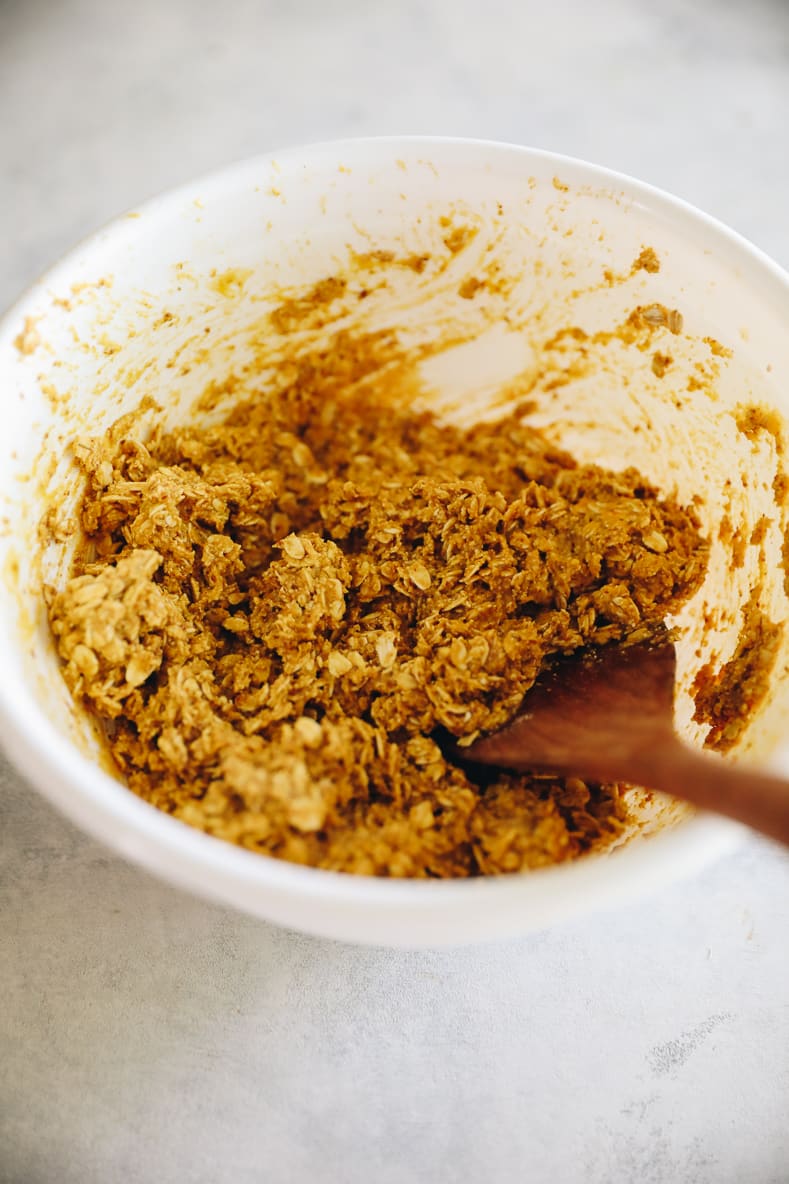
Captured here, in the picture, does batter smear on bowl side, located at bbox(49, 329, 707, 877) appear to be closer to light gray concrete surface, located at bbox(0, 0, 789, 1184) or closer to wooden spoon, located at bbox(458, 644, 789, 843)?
wooden spoon, located at bbox(458, 644, 789, 843)

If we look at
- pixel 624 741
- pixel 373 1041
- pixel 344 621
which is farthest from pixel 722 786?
pixel 373 1041

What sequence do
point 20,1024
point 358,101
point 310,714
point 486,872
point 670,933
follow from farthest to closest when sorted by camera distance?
point 358,101, point 670,933, point 20,1024, point 310,714, point 486,872

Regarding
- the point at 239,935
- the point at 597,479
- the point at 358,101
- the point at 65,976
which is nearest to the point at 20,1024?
the point at 65,976

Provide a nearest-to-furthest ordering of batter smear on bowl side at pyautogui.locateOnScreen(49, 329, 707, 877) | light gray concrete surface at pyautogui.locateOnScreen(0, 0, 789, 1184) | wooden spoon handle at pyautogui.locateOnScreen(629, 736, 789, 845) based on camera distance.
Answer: wooden spoon handle at pyautogui.locateOnScreen(629, 736, 789, 845) → batter smear on bowl side at pyautogui.locateOnScreen(49, 329, 707, 877) → light gray concrete surface at pyautogui.locateOnScreen(0, 0, 789, 1184)

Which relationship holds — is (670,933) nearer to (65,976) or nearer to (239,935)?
(239,935)

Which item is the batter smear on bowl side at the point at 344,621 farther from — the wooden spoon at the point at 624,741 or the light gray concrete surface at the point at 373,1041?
the light gray concrete surface at the point at 373,1041

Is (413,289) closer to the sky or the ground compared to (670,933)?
closer to the sky

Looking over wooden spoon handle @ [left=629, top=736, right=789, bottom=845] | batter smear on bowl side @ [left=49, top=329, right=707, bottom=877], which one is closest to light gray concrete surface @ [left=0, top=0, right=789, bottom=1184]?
batter smear on bowl side @ [left=49, top=329, right=707, bottom=877]

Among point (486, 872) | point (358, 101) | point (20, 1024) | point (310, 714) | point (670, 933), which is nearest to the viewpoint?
point (486, 872)
